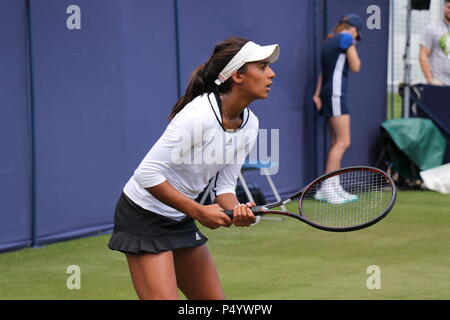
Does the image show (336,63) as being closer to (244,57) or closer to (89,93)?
(89,93)

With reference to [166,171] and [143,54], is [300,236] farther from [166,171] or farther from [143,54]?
[166,171]

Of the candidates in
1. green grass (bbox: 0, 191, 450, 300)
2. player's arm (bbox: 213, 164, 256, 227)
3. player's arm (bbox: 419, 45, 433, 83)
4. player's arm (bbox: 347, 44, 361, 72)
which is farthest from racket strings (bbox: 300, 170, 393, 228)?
player's arm (bbox: 419, 45, 433, 83)

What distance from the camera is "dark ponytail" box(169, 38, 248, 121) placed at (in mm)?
3883

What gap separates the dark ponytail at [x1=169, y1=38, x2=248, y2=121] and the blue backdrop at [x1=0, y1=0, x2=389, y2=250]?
3.47m

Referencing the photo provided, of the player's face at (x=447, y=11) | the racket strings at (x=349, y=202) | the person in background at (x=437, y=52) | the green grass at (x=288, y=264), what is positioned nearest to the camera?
the racket strings at (x=349, y=202)

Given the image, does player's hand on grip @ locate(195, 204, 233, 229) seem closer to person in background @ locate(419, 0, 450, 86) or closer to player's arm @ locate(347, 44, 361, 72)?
player's arm @ locate(347, 44, 361, 72)

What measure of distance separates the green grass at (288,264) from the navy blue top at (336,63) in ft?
5.65

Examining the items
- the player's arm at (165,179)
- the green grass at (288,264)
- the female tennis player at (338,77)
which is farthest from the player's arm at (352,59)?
the player's arm at (165,179)

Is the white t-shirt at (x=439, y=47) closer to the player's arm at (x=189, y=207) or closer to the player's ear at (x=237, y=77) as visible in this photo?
the player's ear at (x=237, y=77)

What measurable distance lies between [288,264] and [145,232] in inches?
118

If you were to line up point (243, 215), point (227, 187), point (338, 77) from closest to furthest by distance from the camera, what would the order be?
1. point (243, 215)
2. point (227, 187)
3. point (338, 77)

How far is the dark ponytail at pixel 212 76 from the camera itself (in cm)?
388

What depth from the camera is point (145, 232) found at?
3.80 meters

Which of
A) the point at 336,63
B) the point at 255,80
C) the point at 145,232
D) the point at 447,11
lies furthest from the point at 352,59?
the point at 145,232
